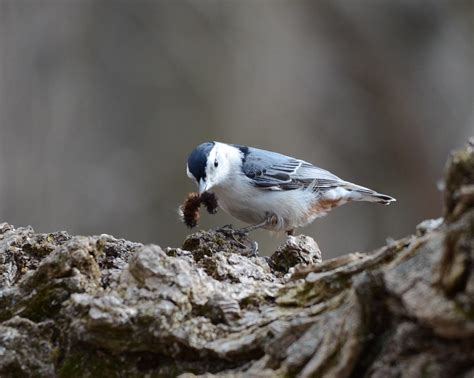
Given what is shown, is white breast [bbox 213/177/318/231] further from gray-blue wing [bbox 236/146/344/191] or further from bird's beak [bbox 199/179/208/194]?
bird's beak [bbox 199/179/208/194]

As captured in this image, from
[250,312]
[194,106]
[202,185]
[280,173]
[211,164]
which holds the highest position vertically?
[194,106]

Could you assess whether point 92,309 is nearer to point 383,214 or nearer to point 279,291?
point 279,291

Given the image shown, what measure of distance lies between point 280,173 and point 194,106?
2.93 m

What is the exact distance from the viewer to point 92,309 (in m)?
1.50

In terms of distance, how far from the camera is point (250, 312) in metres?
1.54

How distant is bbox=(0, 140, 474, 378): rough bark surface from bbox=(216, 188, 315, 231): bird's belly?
1749 millimetres

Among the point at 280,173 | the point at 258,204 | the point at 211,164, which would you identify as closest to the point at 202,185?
the point at 211,164

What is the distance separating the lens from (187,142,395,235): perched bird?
3541 millimetres

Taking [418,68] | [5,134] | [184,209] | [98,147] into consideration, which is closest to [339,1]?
[418,68]

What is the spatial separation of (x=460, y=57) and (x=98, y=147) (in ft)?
10.1

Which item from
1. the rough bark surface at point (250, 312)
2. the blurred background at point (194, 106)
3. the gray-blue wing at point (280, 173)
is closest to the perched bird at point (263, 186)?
the gray-blue wing at point (280, 173)

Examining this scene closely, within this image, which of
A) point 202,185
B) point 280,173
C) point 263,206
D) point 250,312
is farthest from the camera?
point 280,173

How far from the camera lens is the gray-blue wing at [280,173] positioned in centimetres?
373

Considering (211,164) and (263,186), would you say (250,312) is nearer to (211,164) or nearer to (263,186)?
(211,164)
